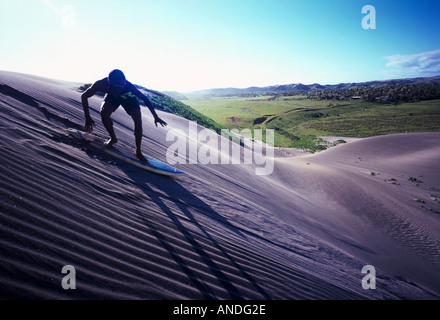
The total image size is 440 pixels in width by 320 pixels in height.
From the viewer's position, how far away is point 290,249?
11.5 ft

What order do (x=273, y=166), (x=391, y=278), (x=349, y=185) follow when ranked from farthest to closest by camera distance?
(x=273, y=166) → (x=349, y=185) → (x=391, y=278)

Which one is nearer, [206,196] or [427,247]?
[206,196]

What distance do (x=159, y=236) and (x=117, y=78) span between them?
8.53 feet

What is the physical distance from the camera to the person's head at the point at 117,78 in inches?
134

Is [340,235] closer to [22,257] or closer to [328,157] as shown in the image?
[22,257]

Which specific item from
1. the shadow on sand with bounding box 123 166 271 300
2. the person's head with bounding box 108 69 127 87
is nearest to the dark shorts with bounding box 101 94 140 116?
the person's head with bounding box 108 69 127 87

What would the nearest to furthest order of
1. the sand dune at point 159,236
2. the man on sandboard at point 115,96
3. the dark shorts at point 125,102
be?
1. the sand dune at point 159,236
2. the man on sandboard at point 115,96
3. the dark shorts at point 125,102

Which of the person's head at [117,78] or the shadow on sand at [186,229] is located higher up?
the person's head at [117,78]

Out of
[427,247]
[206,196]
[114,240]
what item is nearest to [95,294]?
[114,240]

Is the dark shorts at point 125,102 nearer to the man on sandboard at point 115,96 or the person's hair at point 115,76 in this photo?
the man on sandboard at point 115,96

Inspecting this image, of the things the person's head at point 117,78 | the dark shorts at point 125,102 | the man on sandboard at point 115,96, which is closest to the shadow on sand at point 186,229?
the man on sandboard at point 115,96

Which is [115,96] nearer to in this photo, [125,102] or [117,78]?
[125,102]

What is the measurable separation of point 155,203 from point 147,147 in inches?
130

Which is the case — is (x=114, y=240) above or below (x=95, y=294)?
above
